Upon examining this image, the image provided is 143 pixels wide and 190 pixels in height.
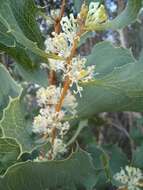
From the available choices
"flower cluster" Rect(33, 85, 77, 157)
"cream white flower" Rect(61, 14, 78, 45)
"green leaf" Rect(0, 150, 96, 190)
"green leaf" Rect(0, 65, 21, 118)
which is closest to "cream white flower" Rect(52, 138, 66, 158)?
"flower cluster" Rect(33, 85, 77, 157)

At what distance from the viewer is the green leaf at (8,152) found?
1467 millimetres

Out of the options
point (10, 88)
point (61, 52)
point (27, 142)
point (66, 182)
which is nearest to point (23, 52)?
point (10, 88)

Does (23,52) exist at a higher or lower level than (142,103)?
higher

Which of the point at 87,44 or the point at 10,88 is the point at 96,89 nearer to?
the point at 10,88

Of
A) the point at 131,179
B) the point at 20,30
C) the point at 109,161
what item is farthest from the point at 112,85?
the point at 109,161

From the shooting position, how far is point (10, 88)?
5.58 feet

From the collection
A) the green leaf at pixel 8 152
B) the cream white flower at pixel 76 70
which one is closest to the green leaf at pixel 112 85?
the cream white flower at pixel 76 70

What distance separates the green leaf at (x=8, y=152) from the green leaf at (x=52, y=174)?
74mm

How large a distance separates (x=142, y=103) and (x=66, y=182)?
0.39m

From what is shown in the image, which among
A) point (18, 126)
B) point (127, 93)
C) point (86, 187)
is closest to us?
point (18, 126)

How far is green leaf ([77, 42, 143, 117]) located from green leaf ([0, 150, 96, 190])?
0.24 metres

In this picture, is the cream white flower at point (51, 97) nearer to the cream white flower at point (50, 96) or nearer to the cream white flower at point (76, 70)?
the cream white flower at point (50, 96)

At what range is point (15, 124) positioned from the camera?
1.44m

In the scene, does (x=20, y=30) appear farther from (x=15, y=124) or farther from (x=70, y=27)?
(x=15, y=124)
